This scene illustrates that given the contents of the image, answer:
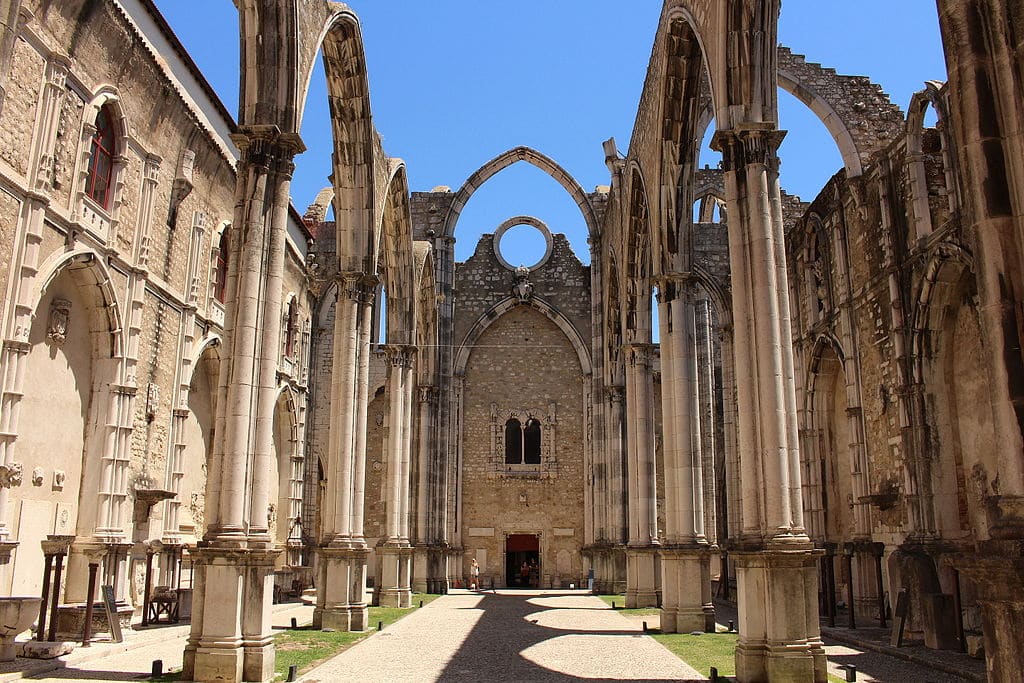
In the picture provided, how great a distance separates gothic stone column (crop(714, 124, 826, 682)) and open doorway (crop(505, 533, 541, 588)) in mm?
19272

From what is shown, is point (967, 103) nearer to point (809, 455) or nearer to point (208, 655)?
point (208, 655)

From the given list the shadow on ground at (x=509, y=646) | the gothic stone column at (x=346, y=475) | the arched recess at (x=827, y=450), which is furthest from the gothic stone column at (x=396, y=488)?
the arched recess at (x=827, y=450)

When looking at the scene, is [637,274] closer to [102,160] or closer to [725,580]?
[725,580]

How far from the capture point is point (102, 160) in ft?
44.4

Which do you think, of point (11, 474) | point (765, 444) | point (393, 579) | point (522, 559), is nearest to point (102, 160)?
point (11, 474)

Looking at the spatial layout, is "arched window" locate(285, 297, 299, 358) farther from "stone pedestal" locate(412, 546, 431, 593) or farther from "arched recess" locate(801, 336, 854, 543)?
"arched recess" locate(801, 336, 854, 543)

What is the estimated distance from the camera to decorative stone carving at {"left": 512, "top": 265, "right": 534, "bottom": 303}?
28594mm

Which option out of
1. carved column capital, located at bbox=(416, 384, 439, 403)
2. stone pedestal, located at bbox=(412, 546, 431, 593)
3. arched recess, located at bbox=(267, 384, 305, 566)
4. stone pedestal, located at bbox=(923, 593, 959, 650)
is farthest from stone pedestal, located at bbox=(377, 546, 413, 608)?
stone pedestal, located at bbox=(923, 593, 959, 650)

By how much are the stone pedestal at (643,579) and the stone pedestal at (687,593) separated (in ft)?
14.3

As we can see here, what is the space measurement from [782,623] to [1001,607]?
419 centimetres

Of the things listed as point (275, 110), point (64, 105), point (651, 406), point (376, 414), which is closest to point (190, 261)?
point (64, 105)

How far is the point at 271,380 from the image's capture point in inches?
370

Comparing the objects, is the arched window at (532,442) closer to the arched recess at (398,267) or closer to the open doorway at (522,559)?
the open doorway at (522,559)

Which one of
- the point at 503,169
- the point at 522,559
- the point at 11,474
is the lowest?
the point at 522,559
